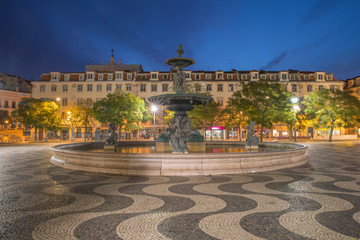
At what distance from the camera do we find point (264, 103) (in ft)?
112

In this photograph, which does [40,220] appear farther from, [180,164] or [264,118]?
[264,118]

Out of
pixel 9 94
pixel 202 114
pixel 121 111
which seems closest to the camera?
pixel 121 111

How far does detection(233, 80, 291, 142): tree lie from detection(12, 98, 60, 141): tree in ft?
112

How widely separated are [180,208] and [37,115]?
158 ft

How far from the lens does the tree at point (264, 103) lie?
3300 centimetres

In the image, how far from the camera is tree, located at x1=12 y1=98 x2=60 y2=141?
149ft

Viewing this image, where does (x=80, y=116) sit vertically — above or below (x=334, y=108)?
below

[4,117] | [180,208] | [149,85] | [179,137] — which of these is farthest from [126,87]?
[180,208]

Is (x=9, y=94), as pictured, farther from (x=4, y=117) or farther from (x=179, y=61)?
(x=179, y=61)

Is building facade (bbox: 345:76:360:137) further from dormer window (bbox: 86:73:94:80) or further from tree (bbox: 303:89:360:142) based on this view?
dormer window (bbox: 86:73:94:80)

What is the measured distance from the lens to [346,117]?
41938 mm

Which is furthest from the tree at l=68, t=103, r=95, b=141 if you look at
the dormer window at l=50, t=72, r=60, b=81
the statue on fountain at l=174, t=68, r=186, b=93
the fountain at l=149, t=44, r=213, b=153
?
the statue on fountain at l=174, t=68, r=186, b=93

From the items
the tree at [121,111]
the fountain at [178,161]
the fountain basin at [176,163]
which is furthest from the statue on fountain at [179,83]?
the tree at [121,111]

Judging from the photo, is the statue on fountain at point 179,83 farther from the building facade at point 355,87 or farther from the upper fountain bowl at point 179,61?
the building facade at point 355,87
